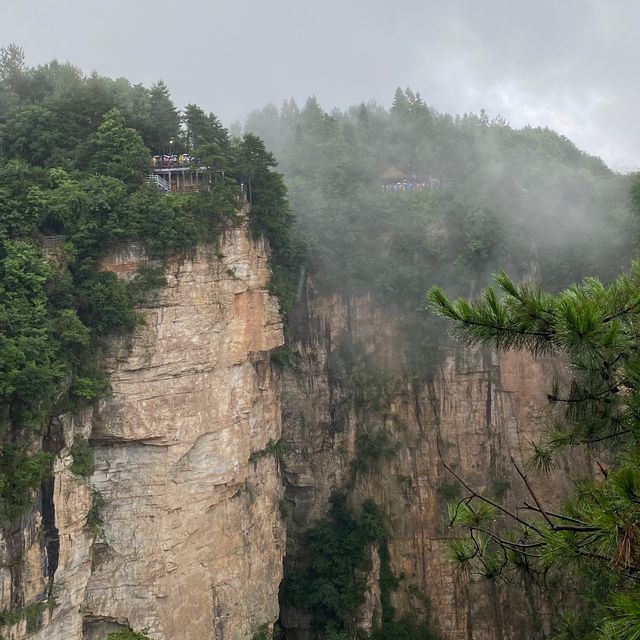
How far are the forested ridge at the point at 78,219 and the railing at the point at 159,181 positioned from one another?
10.3 inches

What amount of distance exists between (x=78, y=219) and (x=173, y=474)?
224 inches

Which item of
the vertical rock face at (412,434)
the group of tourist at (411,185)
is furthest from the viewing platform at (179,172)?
the group of tourist at (411,185)

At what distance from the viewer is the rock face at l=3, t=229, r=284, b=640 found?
1227cm

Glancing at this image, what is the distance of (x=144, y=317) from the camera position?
12.7 metres

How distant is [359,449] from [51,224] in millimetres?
11340

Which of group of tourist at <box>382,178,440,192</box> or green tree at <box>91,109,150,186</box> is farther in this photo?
group of tourist at <box>382,178,440,192</box>

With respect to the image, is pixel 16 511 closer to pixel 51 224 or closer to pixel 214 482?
pixel 214 482

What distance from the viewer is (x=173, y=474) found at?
1311 centimetres

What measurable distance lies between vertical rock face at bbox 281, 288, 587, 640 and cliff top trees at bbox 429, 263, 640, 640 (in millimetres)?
14300

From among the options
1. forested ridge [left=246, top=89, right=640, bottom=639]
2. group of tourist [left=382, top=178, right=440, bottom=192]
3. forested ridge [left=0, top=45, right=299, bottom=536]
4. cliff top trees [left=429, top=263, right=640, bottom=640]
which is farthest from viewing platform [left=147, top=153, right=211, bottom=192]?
cliff top trees [left=429, top=263, right=640, bottom=640]

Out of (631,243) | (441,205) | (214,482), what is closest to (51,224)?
(214,482)

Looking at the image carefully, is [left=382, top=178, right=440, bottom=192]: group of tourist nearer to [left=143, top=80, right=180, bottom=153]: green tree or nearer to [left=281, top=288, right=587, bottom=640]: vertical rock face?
[left=281, top=288, right=587, bottom=640]: vertical rock face

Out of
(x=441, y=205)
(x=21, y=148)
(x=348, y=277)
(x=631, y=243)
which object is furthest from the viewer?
(x=441, y=205)

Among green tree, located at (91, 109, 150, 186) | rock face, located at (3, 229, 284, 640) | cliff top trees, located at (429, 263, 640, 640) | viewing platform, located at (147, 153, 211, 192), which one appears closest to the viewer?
cliff top trees, located at (429, 263, 640, 640)
